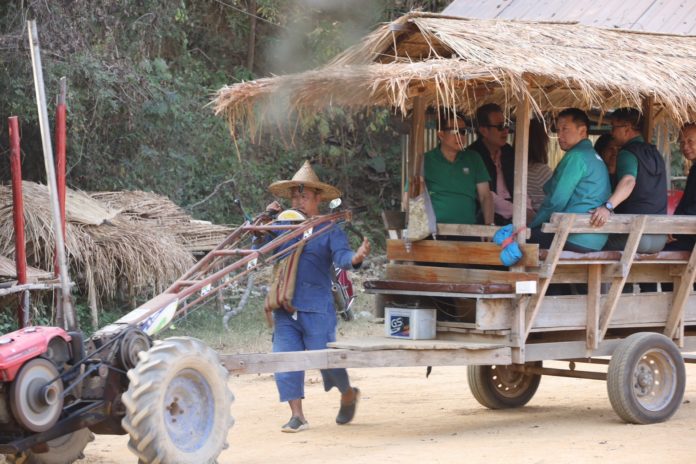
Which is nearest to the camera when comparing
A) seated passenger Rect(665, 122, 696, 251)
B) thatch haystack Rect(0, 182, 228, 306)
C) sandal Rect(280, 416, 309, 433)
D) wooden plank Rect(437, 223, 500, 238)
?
wooden plank Rect(437, 223, 500, 238)

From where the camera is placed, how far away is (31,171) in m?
13.4

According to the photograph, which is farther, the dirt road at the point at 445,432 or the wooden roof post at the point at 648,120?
the wooden roof post at the point at 648,120

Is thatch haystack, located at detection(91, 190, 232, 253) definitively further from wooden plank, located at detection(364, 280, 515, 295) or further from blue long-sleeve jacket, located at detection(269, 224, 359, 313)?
wooden plank, located at detection(364, 280, 515, 295)

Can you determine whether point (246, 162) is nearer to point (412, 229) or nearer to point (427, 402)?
point (427, 402)

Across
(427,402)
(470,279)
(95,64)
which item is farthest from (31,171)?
(470,279)

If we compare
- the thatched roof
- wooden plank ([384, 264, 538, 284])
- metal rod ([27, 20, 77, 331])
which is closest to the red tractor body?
metal rod ([27, 20, 77, 331])

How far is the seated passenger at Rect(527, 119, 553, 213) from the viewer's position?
29.1 feet

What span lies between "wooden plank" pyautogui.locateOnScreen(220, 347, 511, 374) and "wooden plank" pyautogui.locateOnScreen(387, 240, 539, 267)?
2.03 ft

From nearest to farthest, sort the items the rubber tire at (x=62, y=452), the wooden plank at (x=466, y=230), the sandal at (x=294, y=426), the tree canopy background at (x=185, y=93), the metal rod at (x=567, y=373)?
the rubber tire at (x=62, y=452) < the wooden plank at (x=466, y=230) < the sandal at (x=294, y=426) < the metal rod at (x=567, y=373) < the tree canopy background at (x=185, y=93)

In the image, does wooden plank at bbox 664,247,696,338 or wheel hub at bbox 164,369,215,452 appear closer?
wheel hub at bbox 164,369,215,452

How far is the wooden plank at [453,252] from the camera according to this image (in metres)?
7.30

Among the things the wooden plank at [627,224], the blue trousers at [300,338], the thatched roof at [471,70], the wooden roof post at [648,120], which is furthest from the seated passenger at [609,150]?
the blue trousers at [300,338]

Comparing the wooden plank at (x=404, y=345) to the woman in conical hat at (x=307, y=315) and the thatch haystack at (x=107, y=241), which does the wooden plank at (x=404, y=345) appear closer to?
the woman in conical hat at (x=307, y=315)

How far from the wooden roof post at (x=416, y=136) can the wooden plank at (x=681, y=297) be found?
2130 millimetres
